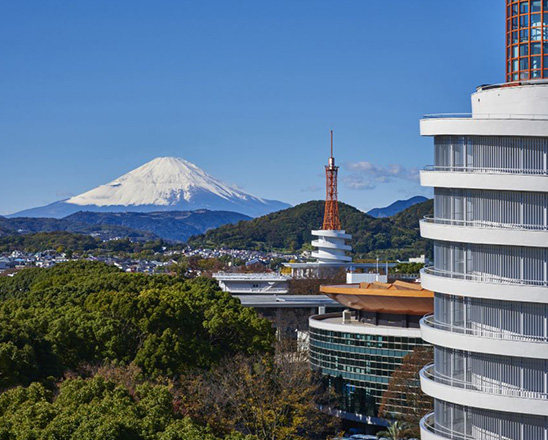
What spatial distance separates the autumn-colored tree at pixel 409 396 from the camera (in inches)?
2114

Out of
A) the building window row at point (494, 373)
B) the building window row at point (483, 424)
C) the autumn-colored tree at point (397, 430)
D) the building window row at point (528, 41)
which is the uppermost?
the building window row at point (528, 41)

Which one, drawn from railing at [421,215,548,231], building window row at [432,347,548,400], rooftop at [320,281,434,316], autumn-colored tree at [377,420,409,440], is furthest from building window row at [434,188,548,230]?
rooftop at [320,281,434,316]

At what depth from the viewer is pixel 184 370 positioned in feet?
197

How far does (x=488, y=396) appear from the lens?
31.1 meters

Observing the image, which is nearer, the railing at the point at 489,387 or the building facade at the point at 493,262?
the building facade at the point at 493,262

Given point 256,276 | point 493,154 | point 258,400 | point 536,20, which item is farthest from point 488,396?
point 256,276

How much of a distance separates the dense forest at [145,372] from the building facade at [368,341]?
8.67 feet

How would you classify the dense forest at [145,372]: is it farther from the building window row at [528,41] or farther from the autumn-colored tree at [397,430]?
the building window row at [528,41]

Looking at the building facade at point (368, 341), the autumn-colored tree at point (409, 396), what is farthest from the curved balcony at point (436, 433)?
the building facade at point (368, 341)

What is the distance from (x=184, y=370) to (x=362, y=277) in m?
21.3

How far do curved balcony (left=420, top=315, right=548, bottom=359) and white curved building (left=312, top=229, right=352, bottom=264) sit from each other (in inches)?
4157

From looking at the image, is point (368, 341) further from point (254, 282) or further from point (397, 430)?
point (254, 282)

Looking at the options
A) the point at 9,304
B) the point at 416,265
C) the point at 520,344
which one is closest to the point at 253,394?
the point at 9,304

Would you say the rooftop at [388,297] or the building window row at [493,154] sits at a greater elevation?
the building window row at [493,154]
